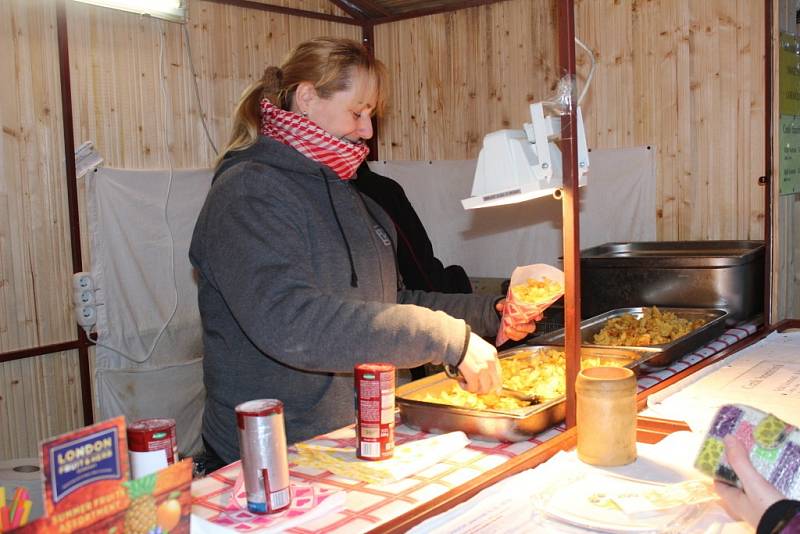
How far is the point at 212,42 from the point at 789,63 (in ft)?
9.47

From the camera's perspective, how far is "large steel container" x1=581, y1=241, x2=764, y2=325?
10.5 ft

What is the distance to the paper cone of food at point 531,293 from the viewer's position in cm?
196

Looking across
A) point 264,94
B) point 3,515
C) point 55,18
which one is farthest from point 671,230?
point 3,515

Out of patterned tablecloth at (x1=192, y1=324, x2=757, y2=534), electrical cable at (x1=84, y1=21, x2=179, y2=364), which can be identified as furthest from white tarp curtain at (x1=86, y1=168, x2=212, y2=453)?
patterned tablecloth at (x1=192, y1=324, x2=757, y2=534)

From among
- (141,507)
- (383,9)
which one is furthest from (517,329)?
(383,9)

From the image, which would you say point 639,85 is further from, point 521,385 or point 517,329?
point 521,385

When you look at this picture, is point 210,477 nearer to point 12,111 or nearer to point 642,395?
point 642,395

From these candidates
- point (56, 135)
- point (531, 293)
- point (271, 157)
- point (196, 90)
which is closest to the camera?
point (271, 157)

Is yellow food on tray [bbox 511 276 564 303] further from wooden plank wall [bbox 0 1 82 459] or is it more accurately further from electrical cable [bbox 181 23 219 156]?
electrical cable [bbox 181 23 219 156]

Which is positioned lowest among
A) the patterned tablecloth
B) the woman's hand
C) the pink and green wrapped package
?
the patterned tablecloth

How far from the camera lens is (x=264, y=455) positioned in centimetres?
129

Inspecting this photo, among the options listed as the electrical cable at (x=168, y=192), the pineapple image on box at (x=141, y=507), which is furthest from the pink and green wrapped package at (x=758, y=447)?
the electrical cable at (x=168, y=192)

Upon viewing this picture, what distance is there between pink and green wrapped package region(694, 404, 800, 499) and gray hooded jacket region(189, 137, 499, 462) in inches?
22.7

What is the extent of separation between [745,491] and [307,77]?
4.35 ft
